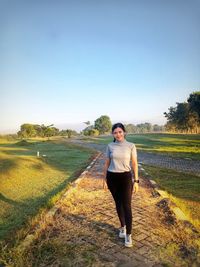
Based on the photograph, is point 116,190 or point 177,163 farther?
point 177,163

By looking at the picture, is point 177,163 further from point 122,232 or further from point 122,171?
point 122,171

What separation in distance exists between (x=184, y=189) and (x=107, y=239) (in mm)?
5628

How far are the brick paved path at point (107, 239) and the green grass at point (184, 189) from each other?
2.91ft

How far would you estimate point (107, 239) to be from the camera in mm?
4520

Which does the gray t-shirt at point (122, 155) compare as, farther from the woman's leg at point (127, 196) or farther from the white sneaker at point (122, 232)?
the white sneaker at point (122, 232)

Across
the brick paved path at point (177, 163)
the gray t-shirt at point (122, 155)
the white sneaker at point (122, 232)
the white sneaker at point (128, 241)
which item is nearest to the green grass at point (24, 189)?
the white sneaker at point (122, 232)

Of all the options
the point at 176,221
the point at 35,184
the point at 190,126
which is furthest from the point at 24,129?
the point at 176,221

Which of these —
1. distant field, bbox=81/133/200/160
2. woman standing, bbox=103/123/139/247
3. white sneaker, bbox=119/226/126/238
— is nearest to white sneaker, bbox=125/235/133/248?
woman standing, bbox=103/123/139/247

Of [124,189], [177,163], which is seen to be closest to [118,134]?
[124,189]

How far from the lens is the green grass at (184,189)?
6.63 metres

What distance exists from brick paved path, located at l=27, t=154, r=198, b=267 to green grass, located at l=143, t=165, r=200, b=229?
887mm

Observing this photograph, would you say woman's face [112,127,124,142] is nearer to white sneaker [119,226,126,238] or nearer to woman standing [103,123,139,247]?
woman standing [103,123,139,247]

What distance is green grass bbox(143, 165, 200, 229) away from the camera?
6630mm

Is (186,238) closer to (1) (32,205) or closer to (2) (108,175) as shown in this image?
(2) (108,175)
